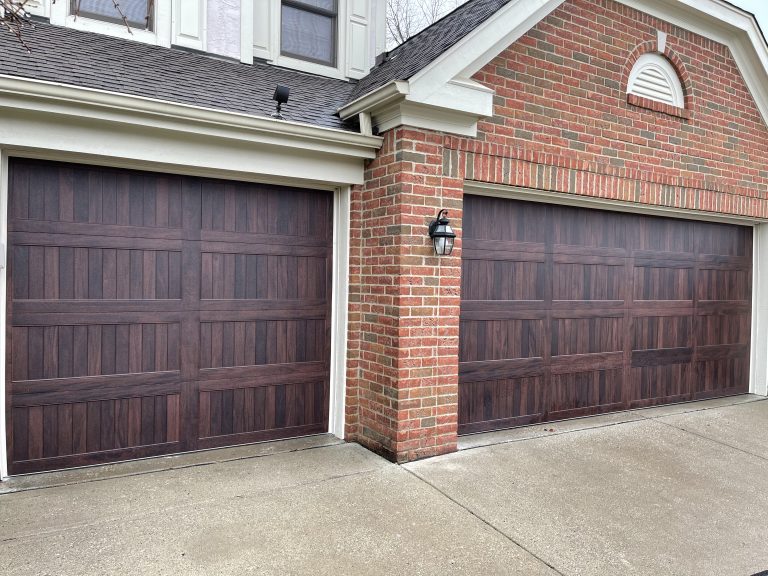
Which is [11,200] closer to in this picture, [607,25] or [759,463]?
[607,25]

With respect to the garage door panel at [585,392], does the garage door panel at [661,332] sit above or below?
above

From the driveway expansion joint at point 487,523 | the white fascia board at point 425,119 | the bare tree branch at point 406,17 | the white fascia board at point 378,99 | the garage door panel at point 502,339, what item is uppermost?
the bare tree branch at point 406,17

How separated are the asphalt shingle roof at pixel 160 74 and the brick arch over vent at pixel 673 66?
2873mm

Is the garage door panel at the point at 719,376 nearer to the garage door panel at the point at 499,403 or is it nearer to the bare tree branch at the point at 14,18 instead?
the garage door panel at the point at 499,403

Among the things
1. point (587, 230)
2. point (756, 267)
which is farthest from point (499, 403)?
point (756, 267)

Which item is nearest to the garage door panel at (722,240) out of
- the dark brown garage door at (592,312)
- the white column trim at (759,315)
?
the dark brown garage door at (592,312)

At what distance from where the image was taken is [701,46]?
6305mm

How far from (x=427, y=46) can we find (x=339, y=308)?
253 centimetres

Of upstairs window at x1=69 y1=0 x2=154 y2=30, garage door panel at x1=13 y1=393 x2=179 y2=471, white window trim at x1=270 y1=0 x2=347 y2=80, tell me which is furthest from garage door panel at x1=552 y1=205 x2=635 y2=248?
upstairs window at x1=69 y1=0 x2=154 y2=30

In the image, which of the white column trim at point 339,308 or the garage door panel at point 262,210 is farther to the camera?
the white column trim at point 339,308

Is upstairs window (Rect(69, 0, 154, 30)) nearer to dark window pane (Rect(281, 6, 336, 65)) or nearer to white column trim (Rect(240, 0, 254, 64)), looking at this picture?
white column trim (Rect(240, 0, 254, 64))

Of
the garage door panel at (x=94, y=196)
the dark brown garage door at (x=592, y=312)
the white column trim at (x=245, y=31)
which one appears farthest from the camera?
the white column trim at (x=245, y=31)

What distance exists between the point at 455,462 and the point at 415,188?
2214 millimetres

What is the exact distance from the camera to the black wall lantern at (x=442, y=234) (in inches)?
176
